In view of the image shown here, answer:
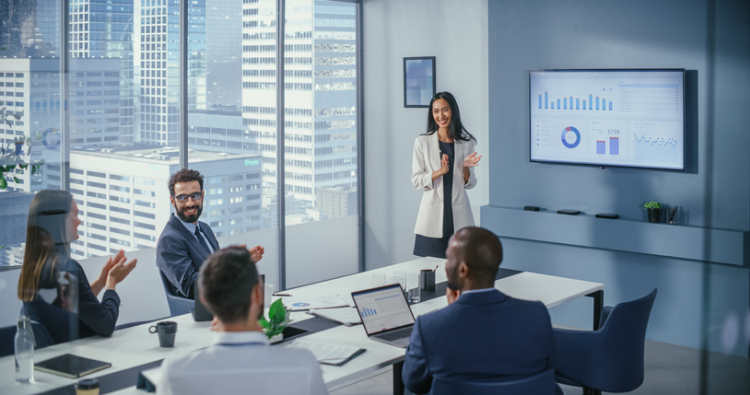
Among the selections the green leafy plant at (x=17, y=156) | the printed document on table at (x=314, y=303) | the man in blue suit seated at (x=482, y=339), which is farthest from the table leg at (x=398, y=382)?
the green leafy plant at (x=17, y=156)

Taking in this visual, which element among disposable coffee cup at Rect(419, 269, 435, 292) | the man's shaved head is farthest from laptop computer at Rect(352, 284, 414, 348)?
disposable coffee cup at Rect(419, 269, 435, 292)

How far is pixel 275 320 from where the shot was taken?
9.07 ft

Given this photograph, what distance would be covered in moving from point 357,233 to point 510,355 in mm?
4774

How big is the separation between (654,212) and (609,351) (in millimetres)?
1999

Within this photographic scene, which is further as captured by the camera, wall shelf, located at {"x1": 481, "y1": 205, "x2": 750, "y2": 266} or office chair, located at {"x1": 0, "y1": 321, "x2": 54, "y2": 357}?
wall shelf, located at {"x1": 481, "y1": 205, "x2": 750, "y2": 266}

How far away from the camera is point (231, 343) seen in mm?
1726

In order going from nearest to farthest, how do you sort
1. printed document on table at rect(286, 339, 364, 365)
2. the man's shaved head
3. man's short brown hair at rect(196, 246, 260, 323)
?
1. man's short brown hair at rect(196, 246, 260, 323)
2. the man's shaved head
3. printed document on table at rect(286, 339, 364, 365)

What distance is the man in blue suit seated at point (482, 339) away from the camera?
2.21 meters

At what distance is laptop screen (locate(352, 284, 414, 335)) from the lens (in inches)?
114

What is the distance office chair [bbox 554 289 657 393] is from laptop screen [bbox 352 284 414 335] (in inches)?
28.6

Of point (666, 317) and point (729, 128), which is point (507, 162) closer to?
point (666, 317)

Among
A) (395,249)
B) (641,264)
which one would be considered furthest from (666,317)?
(395,249)

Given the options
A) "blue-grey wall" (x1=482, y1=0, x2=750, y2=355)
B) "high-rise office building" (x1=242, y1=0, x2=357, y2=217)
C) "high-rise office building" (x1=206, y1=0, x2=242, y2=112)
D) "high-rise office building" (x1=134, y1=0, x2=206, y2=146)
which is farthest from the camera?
"high-rise office building" (x1=242, y1=0, x2=357, y2=217)

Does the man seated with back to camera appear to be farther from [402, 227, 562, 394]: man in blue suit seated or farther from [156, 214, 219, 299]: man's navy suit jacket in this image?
[156, 214, 219, 299]: man's navy suit jacket
